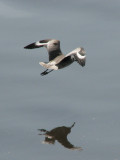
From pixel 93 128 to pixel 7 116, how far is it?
1.08m

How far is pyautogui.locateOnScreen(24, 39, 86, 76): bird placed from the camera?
1036 centimetres

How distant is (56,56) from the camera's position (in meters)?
11.0

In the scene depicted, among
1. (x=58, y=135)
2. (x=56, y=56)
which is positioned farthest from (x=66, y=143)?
(x=56, y=56)

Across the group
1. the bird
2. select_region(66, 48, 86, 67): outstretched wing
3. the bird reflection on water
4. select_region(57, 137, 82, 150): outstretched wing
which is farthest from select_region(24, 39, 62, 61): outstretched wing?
select_region(57, 137, 82, 150): outstretched wing

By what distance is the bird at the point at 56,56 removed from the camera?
10359 millimetres

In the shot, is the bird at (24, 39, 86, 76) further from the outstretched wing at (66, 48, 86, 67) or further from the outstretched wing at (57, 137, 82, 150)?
the outstretched wing at (57, 137, 82, 150)

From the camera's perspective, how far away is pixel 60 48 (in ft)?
36.9

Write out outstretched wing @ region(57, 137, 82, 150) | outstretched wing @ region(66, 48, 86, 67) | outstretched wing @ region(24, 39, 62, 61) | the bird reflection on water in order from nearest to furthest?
outstretched wing @ region(57, 137, 82, 150) < the bird reflection on water < outstretched wing @ region(66, 48, 86, 67) < outstretched wing @ region(24, 39, 62, 61)

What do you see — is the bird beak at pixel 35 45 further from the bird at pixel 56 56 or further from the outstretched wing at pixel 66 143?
the outstretched wing at pixel 66 143

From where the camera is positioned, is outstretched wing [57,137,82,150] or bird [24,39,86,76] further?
bird [24,39,86,76]

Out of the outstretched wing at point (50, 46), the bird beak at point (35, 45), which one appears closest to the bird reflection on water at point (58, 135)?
the outstretched wing at point (50, 46)

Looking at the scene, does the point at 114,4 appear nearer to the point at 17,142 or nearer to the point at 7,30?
the point at 7,30

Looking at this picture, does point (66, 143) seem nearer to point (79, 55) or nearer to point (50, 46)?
point (79, 55)

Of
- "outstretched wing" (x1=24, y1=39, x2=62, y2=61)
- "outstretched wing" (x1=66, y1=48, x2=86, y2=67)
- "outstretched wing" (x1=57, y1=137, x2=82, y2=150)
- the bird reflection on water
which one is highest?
"outstretched wing" (x1=24, y1=39, x2=62, y2=61)
